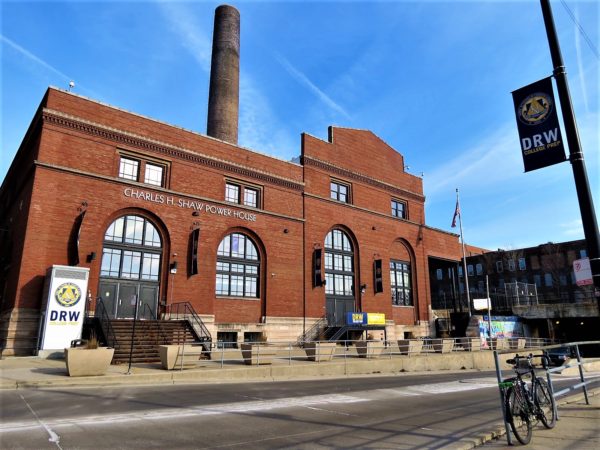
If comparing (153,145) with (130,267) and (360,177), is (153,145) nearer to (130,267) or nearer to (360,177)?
(130,267)

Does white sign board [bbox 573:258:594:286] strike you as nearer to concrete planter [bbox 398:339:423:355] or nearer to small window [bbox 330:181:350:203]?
concrete planter [bbox 398:339:423:355]

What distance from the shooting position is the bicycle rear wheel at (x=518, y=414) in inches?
250

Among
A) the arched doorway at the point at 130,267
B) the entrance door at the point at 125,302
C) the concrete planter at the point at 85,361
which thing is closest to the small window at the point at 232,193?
the arched doorway at the point at 130,267

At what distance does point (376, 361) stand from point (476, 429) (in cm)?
1342

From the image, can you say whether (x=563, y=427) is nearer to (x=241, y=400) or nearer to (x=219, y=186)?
(x=241, y=400)

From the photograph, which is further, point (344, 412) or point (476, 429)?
point (344, 412)

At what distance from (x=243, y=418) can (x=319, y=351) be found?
453 inches

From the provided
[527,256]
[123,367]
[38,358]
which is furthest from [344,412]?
[527,256]

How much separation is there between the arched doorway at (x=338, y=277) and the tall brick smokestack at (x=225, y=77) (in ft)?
39.6

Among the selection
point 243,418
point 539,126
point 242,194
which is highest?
point 242,194

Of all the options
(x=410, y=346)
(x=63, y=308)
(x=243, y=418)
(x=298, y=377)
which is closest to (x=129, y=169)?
(x=63, y=308)

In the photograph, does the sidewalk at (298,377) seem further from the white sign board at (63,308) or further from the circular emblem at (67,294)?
the circular emblem at (67,294)

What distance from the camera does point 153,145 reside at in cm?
2700

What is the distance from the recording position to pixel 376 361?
20.7 meters
